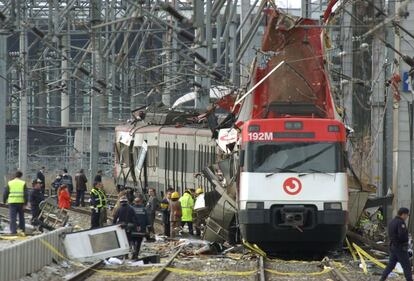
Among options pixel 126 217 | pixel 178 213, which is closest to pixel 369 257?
pixel 126 217

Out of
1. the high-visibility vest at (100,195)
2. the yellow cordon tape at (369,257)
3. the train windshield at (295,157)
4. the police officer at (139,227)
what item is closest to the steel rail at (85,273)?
the police officer at (139,227)

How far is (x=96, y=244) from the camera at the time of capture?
77.5ft

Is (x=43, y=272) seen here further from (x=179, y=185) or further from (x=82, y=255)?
(x=179, y=185)

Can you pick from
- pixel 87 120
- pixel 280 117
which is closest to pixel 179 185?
pixel 280 117

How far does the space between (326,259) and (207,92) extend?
1324cm

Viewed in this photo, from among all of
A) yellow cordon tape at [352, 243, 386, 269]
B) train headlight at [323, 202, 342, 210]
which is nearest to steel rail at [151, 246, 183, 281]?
train headlight at [323, 202, 342, 210]

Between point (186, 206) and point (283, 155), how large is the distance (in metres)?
8.21

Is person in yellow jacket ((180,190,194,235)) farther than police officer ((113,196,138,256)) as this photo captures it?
Yes

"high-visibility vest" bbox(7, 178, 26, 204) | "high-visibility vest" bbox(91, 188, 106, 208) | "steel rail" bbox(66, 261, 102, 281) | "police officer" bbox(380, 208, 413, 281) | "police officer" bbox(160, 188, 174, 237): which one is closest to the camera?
"police officer" bbox(380, 208, 413, 281)

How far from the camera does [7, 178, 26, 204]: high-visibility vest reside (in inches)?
1105

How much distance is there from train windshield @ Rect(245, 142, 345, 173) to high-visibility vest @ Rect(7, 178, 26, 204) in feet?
24.7

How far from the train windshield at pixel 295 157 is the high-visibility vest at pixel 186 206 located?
25.4ft

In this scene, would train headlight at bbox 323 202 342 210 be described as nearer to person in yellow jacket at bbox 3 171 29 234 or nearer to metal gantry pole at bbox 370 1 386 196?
person in yellow jacket at bbox 3 171 29 234

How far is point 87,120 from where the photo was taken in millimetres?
75625
